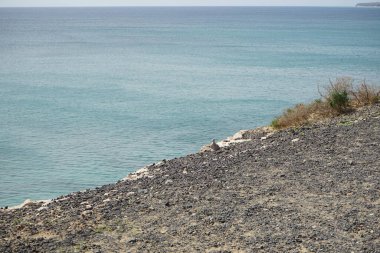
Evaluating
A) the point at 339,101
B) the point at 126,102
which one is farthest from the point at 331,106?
the point at 126,102

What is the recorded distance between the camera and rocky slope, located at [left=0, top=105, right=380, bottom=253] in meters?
9.02

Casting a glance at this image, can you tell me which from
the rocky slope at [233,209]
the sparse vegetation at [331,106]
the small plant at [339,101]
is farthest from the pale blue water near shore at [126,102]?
the rocky slope at [233,209]

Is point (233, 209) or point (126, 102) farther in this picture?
point (126, 102)

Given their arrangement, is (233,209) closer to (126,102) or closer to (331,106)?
(331,106)

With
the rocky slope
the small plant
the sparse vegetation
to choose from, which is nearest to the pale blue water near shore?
the sparse vegetation

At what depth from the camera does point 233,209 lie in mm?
10344

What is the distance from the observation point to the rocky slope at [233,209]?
9016mm

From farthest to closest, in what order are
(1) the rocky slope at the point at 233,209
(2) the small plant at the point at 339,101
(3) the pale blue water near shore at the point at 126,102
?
(3) the pale blue water near shore at the point at 126,102 < (2) the small plant at the point at 339,101 < (1) the rocky slope at the point at 233,209

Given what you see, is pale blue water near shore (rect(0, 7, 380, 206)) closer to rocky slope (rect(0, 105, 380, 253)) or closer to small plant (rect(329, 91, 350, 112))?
small plant (rect(329, 91, 350, 112))

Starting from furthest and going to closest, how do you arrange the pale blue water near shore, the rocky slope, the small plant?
the pale blue water near shore, the small plant, the rocky slope

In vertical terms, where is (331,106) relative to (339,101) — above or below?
below

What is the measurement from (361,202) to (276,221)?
1.80 meters

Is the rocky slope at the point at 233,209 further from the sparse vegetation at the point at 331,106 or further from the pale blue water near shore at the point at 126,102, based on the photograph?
the pale blue water near shore at the point at 126,102

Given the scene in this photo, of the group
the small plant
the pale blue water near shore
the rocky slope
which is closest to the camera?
the rocky slope
